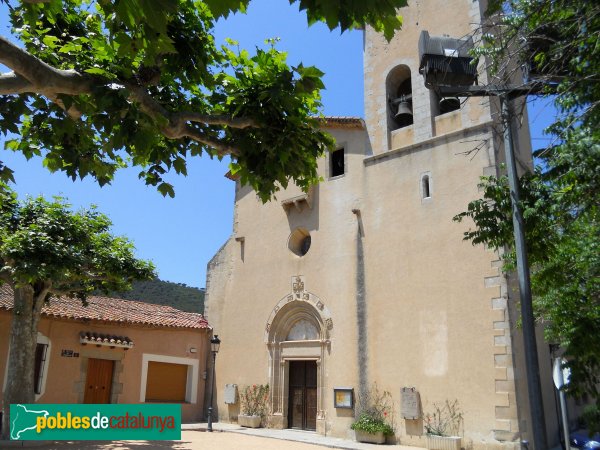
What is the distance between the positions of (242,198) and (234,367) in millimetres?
5731

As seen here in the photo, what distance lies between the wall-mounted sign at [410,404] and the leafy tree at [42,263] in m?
6.62

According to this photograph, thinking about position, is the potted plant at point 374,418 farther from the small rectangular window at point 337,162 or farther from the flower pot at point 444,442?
the small rectangular window at point 337,162

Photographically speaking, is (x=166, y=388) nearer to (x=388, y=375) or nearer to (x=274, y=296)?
(x=274, y=296)

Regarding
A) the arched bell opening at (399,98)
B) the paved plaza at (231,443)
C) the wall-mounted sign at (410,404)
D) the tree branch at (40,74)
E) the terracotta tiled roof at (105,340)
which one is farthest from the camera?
the terracotta tiled roof at (105,340)

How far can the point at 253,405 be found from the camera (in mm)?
15273

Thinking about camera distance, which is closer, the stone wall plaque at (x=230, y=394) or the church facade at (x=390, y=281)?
the church facade at (x=390, y=281)

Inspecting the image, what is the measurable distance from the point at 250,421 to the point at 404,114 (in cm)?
979

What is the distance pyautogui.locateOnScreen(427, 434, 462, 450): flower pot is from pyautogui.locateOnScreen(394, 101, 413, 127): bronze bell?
822 centimetres

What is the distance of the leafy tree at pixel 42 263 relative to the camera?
9.88 meters

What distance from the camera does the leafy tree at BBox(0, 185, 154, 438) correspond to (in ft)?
32.4

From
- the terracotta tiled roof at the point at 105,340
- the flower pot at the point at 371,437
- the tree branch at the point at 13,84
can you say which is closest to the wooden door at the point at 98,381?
the terracotta tiled roof at the point at 105,340

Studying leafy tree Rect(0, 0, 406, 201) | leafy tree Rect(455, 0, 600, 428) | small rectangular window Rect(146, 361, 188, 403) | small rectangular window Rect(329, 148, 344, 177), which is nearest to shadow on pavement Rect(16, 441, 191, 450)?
small rectangular window Rect(146, 361, 188, 403)

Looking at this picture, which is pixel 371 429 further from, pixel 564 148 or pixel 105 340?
pixel 564 148

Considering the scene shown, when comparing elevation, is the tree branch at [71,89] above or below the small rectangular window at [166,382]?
above
